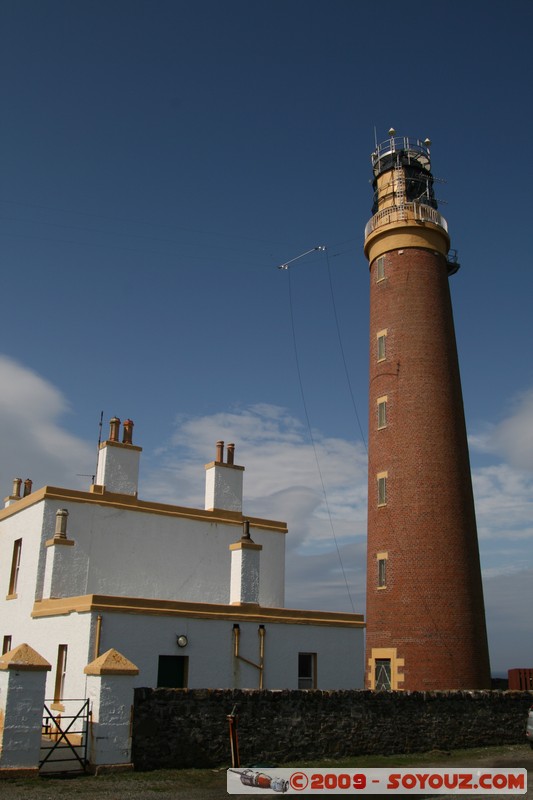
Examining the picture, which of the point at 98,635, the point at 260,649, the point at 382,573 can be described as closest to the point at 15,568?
the point at 98,635

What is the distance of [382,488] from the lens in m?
28.0

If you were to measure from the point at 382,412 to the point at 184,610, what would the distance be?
13424mm

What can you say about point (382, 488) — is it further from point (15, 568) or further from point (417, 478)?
point (15, 568)

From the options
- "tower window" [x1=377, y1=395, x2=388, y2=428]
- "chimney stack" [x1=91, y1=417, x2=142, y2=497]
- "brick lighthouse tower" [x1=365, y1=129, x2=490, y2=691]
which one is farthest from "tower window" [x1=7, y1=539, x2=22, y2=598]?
"tower window" [x1=377, y1=395, x2=388, y2=428]

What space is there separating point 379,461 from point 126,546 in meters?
10.9

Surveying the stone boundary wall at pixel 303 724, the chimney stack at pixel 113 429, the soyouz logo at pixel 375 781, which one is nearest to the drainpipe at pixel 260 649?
the stone boundary wall at pixel 303 724

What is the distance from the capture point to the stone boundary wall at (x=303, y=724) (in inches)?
588

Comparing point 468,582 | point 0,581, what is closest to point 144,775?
point 0,581

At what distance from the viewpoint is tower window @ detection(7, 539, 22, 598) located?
22484 millimetres

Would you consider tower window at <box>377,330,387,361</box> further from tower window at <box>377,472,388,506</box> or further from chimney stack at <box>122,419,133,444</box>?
chimney stack at <box>122,419,133,444</box>

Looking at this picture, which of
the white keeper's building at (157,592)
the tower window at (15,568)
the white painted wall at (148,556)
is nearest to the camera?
the white keeper's building at (157,592)

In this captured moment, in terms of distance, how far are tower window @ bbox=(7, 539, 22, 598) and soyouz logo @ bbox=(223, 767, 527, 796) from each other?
1104cm

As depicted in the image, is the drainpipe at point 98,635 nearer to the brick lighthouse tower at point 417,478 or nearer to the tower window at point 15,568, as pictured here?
the tower window at point 15,568

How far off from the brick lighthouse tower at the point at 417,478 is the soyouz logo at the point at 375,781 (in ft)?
32.2
